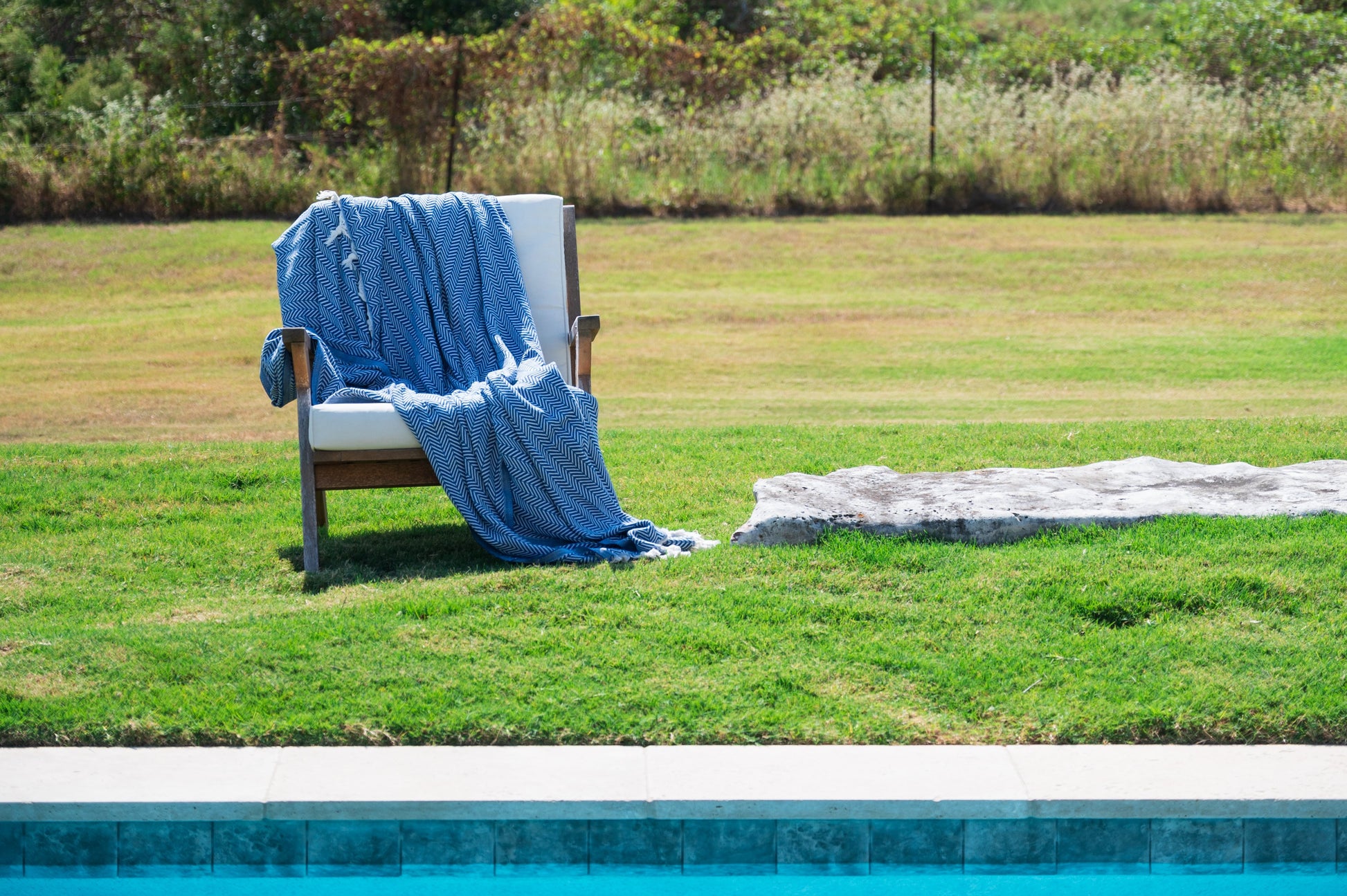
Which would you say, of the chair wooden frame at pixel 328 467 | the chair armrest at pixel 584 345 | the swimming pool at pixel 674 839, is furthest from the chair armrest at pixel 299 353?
the swimming pool at pixel 674 839

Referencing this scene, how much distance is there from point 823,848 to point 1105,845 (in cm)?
50

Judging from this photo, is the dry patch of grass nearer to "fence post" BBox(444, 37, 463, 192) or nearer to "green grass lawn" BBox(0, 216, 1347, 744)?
"green grass lawn" BBox(0, 216, 1347, 744)

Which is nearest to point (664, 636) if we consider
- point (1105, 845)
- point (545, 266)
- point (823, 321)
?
point (1105, 845)

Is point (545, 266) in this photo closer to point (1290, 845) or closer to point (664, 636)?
point (664, 636)

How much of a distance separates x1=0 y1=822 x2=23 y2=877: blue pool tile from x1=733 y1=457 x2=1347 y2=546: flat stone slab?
2147 mm

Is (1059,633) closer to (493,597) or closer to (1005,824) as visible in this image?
(1005,824)

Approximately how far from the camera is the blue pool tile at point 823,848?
251 cm

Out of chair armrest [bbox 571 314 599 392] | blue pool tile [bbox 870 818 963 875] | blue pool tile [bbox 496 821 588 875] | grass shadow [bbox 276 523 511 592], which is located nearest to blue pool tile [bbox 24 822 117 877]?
blue pool tile [bbox 496 821 588 875]

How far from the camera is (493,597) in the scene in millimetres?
3752

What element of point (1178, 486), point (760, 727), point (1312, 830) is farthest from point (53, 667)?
point (1178, 486)

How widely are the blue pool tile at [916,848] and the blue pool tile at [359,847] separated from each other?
838mm

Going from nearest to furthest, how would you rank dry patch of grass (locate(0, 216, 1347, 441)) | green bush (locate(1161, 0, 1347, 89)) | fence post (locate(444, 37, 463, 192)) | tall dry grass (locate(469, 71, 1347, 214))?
dry patch of grass (locate(0, 216, 1347, 441)), fence post (locate(444, 37, 463, 192)), tall dry grass (locate(469, 71, 1347, 214)), green bush (locate(1161, 0, 1347, 89))

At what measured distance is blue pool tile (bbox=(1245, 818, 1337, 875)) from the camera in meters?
2.51

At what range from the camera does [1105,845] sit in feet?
8.27
